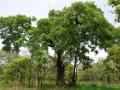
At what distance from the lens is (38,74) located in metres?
39.3

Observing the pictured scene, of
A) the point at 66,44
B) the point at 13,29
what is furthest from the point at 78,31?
the point at 13,29

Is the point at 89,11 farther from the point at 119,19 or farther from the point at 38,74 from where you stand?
the point at 119,19

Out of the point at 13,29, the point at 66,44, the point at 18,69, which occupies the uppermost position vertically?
the point at 13,29

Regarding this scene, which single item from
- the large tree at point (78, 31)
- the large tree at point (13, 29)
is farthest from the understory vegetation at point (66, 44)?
the large tree at point (13, 29)

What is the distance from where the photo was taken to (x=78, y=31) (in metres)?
32.9

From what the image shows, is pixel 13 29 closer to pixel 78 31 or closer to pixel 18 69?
pixel 18 69

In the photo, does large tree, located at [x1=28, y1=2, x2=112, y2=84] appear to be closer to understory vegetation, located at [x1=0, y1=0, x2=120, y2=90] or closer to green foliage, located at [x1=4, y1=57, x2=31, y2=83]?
understory vegetation, located at [x1=0, y1=0, x2=120, y2=90]

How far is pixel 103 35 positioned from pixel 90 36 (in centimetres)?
148

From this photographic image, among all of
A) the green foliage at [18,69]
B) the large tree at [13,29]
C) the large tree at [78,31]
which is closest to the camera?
the large tree at [78,31]

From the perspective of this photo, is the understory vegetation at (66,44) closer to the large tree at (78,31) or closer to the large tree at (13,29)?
the large tree at (78,31)

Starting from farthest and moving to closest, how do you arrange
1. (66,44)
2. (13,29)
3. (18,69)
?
(13,29) → (18,69) → (66,44)

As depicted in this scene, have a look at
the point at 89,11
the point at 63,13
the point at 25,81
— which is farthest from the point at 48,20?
the point at 25,81

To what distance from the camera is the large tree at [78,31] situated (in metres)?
32.7

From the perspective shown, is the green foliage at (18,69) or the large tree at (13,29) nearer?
the green foliage at (18,69)
